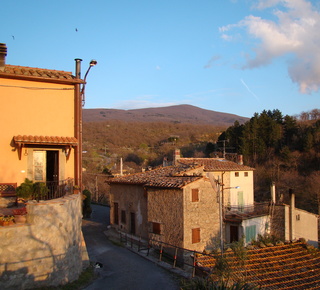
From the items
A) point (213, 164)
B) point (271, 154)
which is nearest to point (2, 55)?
point (213, 164)

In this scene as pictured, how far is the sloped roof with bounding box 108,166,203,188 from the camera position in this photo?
17478 mm

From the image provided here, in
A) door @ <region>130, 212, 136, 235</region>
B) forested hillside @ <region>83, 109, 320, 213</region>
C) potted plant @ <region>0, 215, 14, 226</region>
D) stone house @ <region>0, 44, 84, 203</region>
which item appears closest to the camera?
potted plant @ <region>0, 215, 14, 226</region>

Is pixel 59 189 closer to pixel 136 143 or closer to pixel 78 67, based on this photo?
pixel 78 67

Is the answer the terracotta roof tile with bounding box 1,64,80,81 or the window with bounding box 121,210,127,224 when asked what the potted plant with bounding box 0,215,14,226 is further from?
the window with bounding box 121,210,127,224

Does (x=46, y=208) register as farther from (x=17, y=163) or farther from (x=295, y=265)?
(x=295, y=265)

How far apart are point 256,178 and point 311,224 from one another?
1225cm

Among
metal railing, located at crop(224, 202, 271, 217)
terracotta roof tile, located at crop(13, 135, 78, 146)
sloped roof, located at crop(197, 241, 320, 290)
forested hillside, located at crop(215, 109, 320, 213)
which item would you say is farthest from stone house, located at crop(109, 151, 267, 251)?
forested hillside, located at crop(215, 109, 320, 213)

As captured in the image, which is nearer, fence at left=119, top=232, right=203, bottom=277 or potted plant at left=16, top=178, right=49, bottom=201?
potted plant at left=16, top=178, right=49, bottom=201

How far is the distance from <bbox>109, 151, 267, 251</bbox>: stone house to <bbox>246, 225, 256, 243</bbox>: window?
6.2 inches

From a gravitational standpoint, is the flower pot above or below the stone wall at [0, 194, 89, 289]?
above

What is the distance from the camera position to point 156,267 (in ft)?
47.6

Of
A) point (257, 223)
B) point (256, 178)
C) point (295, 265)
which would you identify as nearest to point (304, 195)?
point (256, 178)

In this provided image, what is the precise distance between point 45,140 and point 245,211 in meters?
20.0

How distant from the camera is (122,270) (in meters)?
13.7
